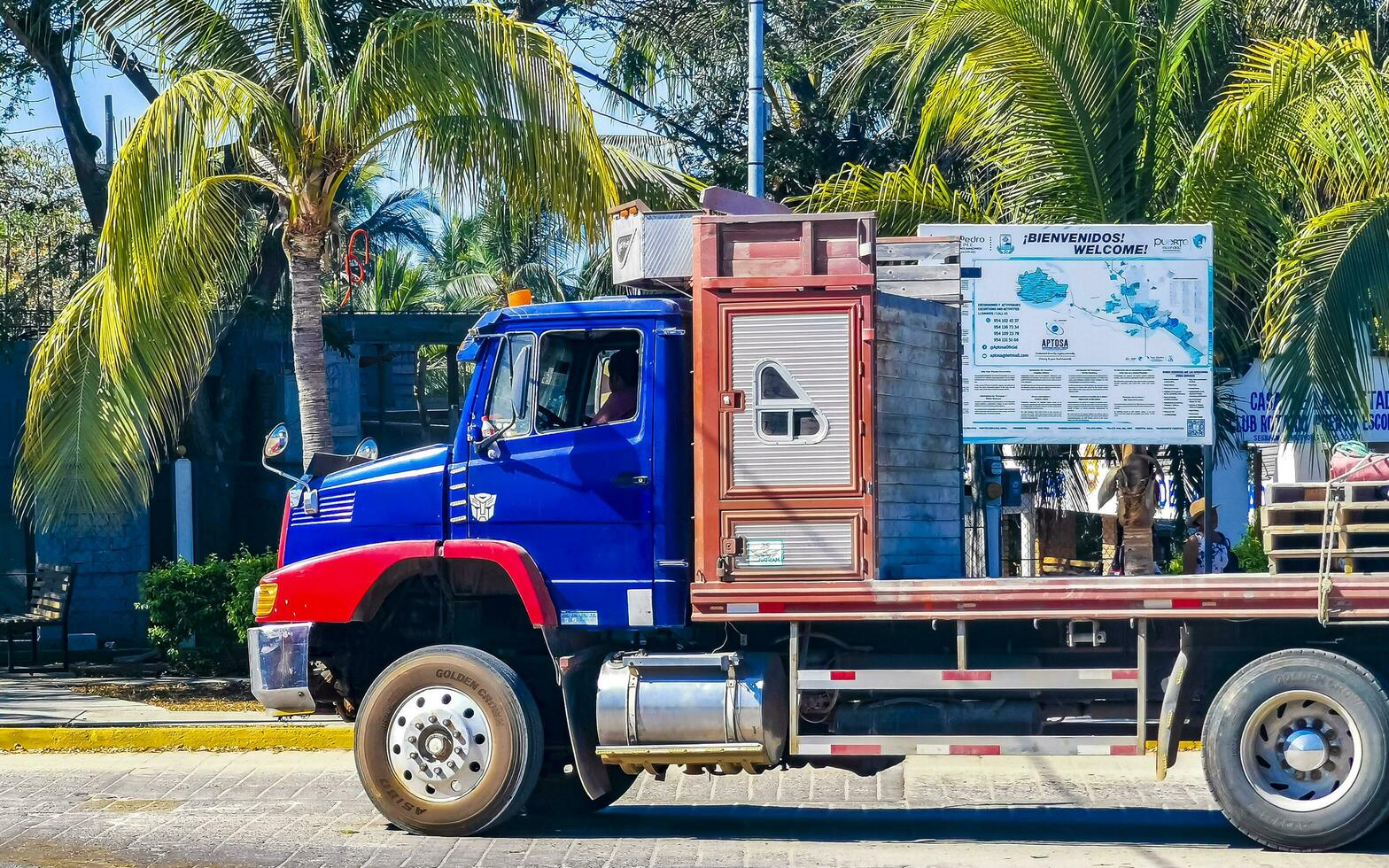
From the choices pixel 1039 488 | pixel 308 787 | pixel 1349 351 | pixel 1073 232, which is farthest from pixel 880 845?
pixel 1039 488

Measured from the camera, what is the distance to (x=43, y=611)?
1656 centimetres

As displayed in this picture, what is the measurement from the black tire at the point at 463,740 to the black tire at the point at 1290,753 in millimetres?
3347

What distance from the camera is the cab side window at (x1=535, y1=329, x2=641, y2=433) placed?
28.5ft

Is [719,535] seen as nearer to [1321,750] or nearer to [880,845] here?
[880,845]

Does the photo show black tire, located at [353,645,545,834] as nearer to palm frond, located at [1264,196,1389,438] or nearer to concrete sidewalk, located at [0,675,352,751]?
concrete sidewalk, located at [0,675,352,751]

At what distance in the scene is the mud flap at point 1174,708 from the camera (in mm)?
8008

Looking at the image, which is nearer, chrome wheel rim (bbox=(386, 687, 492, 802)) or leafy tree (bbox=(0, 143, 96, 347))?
chrome wheel rim (bbox=(386, 687, 492, 802))

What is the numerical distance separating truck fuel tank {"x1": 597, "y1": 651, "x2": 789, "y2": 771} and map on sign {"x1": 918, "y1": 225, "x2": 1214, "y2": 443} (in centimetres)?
398

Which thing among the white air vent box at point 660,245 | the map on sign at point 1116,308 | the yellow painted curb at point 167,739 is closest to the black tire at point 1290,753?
the white air vent box at point 660,245

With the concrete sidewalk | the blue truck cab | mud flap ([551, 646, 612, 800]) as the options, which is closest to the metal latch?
the blue truck cab

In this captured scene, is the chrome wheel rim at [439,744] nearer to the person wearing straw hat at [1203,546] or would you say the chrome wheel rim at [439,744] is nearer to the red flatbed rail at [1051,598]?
the red flatbed rail at [1051,598]

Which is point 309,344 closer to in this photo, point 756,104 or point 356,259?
point 356,259

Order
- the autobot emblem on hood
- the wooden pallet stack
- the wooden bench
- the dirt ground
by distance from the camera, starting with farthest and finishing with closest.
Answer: the wooden bench
the dirt ground
the autobot emblem on hood
the wooden pallet stack

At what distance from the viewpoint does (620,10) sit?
19.0m
